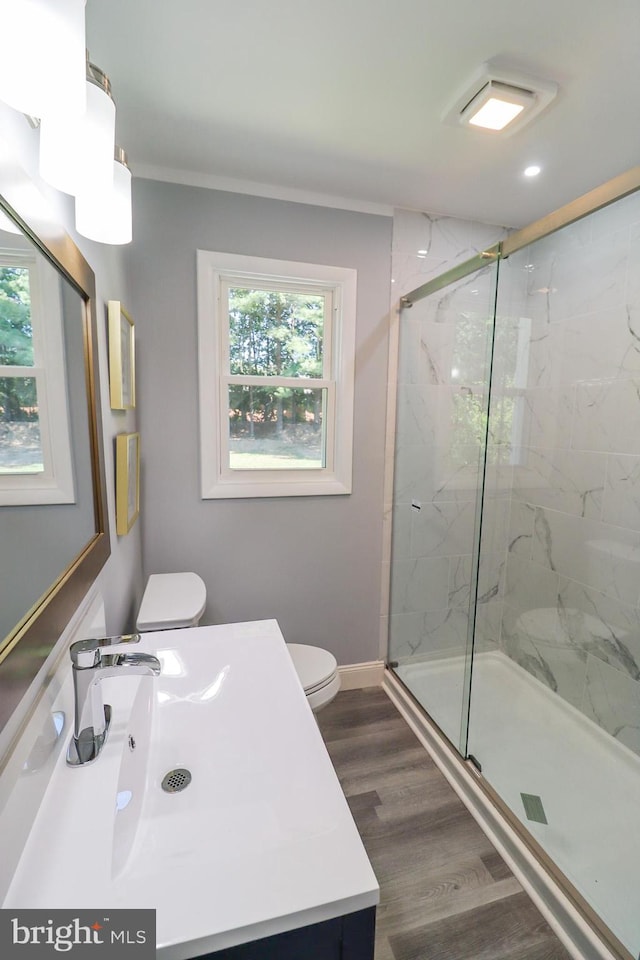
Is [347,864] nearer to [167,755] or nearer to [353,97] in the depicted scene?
[167,755]

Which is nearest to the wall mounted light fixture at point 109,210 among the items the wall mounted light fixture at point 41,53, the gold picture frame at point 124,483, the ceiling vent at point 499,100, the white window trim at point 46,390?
the white window trim at point 46,390

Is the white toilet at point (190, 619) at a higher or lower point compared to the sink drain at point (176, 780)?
lower

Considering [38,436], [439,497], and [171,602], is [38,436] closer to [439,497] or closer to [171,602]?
[171,602]

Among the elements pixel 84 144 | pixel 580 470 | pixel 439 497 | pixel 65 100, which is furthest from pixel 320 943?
pixel 580 470

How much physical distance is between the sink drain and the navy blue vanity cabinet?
290 millimetres

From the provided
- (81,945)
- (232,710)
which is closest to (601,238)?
(232,710)

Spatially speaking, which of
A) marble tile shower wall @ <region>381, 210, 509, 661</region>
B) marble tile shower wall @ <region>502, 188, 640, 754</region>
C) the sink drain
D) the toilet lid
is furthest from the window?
the sink drain

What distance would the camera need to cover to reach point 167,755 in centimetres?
87

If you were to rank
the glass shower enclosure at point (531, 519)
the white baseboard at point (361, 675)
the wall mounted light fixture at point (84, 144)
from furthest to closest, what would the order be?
the white baseboard at point (361, 675) → the glass shower enclosure at point (531, 519) → the wall mounted light fixture at point (84, 144)

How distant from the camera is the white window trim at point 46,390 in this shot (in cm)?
69

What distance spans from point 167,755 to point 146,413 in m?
1.40

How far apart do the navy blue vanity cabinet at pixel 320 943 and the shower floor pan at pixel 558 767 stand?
3.54ft

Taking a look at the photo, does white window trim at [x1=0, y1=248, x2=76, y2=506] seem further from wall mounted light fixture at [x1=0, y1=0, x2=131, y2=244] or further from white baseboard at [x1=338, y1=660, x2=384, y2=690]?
white baseboard at [x1=338, y1=660, x2=384, y2=690]

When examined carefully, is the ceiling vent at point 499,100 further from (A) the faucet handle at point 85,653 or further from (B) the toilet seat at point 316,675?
(B) the toilet seat at point 316,675
